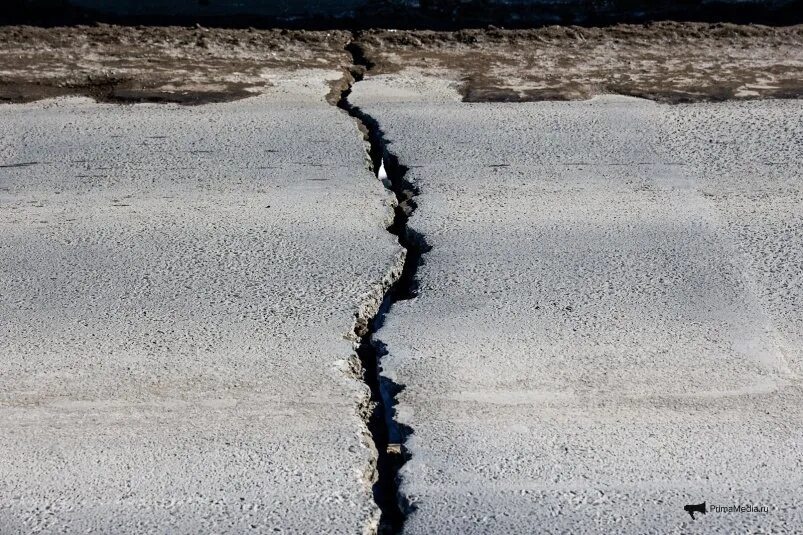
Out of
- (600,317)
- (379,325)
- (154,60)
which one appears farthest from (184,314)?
(154,60)

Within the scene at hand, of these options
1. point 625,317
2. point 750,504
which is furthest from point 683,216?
point 750,504

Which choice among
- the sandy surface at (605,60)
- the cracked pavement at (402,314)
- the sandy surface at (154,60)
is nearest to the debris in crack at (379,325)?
the cracked pavement at (402,314)

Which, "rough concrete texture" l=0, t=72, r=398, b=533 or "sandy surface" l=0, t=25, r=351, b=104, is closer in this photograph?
"rough concrete texture" l=0, t=72, r=398, b=533

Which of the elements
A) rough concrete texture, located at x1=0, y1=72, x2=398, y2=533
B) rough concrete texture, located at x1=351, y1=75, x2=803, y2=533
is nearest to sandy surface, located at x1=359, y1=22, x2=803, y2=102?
rough concrete texture, located at x1=351, y1=75, x2=803, y2=533

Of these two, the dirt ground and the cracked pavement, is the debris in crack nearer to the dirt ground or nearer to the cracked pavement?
the cracked pavement

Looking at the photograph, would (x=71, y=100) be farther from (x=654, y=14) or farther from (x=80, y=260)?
(x=654, y=14)

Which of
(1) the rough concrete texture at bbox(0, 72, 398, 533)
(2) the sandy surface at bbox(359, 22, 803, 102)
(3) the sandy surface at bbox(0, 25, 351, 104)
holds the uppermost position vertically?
(2) the sandy surface at bbox(359, 22, 803, 102)
